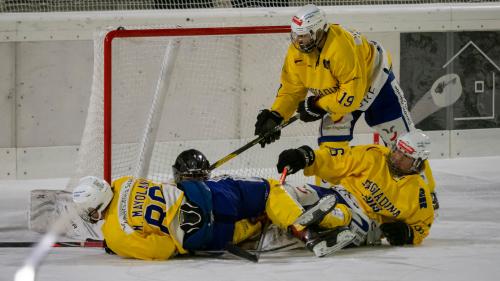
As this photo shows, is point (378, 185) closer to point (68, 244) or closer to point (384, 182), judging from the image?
point (384, 182)

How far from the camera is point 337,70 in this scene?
5758 millimetres

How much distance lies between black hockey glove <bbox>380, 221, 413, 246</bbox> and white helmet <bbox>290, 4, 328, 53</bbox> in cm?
99

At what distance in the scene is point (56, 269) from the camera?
193 inches

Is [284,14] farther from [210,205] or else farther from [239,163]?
[210,205]

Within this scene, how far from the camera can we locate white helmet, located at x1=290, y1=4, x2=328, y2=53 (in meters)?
5.62

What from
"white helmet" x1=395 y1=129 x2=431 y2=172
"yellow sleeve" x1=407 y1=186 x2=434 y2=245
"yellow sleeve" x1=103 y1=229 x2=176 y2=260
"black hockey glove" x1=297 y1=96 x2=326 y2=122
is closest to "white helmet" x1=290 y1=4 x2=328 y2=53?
"black hockey glove" x1=297 y1=96 x2=326 y2=122

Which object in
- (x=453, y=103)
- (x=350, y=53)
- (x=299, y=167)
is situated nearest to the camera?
(x=299, y=167)

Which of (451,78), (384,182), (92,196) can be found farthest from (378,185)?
(451,78)

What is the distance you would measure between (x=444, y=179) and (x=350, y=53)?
2.39 meters

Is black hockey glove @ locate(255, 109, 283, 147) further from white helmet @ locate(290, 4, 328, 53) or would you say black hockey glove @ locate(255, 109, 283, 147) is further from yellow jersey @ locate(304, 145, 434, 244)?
yellow jersey @ locate(304, 145, 434, 244)

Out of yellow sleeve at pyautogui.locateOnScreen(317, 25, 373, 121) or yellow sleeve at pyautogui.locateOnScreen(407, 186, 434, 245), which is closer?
yellow sleeve at pyautogui.locateOnScreen(407, 186, 434, 245)

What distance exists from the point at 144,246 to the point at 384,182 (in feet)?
3.80

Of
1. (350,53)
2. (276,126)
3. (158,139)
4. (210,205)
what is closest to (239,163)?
(158,139)

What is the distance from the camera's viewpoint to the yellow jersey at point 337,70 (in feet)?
18.9
